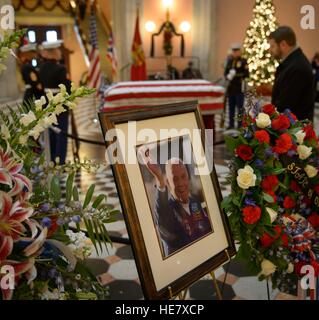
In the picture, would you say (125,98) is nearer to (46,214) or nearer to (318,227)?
(318,227)

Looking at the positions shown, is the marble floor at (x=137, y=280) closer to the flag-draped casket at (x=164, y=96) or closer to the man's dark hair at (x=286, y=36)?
the man's dark hair at (x=286, y=36)

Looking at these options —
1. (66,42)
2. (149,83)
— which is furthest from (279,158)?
(66,42)

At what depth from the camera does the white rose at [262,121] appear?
1700mm

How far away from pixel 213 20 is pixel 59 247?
14480mm

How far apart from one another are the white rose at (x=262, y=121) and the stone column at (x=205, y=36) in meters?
13.4

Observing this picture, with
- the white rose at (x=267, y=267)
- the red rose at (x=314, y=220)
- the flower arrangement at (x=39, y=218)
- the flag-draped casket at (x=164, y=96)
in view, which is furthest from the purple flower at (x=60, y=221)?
the flag-draped casket at (x=164, y=96)

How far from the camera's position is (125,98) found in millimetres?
6930

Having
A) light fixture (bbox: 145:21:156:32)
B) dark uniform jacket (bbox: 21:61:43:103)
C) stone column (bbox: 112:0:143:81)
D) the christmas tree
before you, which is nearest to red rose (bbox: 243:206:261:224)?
dark uniform jacket (bbox: 21:61:43:103)

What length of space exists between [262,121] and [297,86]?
206cm

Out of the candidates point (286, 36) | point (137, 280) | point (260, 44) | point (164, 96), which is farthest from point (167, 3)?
point (137, 280)

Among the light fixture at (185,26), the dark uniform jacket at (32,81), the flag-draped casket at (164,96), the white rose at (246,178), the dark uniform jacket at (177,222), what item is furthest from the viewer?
the light fixture at (185,26)

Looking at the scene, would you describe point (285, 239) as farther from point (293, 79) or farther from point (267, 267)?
point (293, 79)

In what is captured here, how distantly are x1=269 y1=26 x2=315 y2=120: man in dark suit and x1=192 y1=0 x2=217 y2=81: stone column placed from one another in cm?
1126

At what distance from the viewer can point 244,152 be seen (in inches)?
64.1
